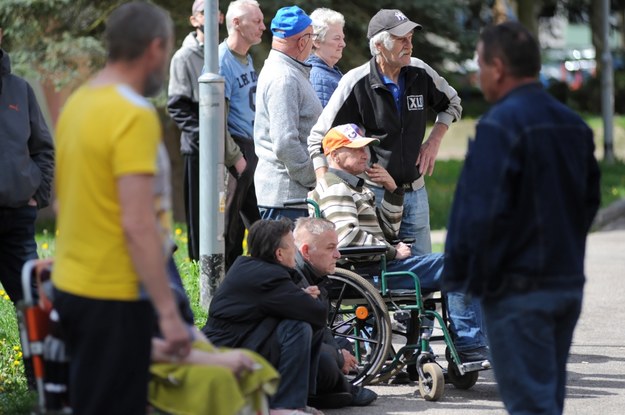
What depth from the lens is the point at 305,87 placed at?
7.63 meters

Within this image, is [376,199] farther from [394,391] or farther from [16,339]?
[16,339]

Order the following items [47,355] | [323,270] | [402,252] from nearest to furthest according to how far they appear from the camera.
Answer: [47,355] → [323,270] → [402,252]

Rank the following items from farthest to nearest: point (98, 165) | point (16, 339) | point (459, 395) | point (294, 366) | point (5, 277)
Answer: point (16, 339), point (459, 395), point (5, 277), point (294, 366), point (98, 165)

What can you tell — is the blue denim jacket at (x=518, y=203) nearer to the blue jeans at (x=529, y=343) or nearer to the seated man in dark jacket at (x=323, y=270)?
the blue jeans at (x=529, y=343)

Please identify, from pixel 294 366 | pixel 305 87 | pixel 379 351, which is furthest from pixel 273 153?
pixel 294 366

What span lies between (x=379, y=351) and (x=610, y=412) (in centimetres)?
121

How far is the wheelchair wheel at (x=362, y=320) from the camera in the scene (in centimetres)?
673

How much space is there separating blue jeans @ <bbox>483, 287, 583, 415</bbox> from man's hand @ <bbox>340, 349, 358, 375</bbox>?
7.62 feet

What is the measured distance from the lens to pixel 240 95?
28.7 feet

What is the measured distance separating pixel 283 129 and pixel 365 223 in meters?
0.80

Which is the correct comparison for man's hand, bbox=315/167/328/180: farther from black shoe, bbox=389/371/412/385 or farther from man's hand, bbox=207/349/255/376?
man's hand, bbox=207/349/255/376

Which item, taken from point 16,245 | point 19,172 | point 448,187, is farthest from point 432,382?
point 448,187

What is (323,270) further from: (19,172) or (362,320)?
(19,172)

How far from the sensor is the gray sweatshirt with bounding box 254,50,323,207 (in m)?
7.47
